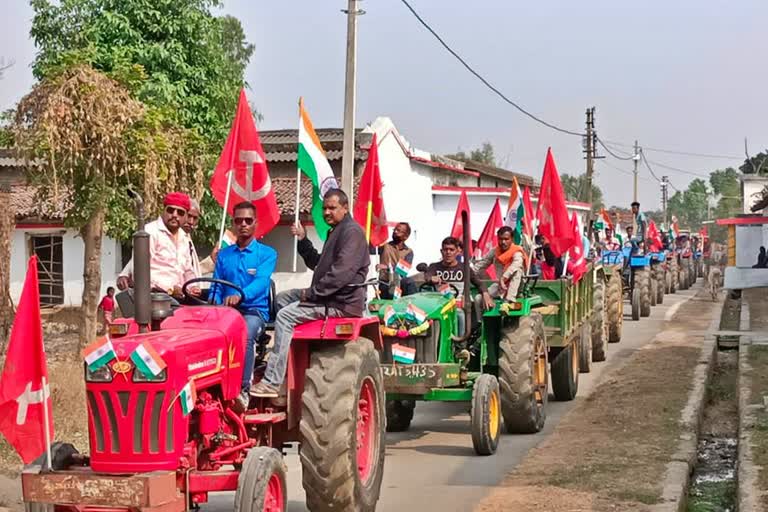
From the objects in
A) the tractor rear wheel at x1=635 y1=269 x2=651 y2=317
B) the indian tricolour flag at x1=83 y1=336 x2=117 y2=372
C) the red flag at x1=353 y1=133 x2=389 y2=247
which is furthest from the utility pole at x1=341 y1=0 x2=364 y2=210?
the tractor rear wheel at x1=635 y1=269 x2=651 y2=317

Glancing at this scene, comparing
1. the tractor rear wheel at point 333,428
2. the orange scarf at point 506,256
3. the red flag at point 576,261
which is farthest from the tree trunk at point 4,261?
the tractor rear wheel at point 333,428

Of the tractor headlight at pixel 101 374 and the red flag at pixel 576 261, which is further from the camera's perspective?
the red flag at pixel 576 261

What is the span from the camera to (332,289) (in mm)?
7547

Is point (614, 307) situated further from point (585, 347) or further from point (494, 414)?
point (494, 414)

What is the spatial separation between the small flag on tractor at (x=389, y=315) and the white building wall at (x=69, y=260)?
60.2 ft

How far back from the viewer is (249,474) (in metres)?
6.25

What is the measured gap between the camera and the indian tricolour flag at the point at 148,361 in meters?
5.98

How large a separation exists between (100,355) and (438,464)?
4.88 m

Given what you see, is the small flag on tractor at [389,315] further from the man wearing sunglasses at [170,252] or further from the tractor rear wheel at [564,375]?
the tractor rear wheel at [564,375]

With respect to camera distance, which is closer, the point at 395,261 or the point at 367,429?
the point at 367,429

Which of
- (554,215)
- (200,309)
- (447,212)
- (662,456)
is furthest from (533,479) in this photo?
(447,212)

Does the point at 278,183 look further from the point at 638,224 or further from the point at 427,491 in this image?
the point at 427,491

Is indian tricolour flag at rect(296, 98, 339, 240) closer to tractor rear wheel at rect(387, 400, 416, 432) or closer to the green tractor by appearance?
the green tractor

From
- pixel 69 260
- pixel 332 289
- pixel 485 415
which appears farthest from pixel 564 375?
pixel 69 260
